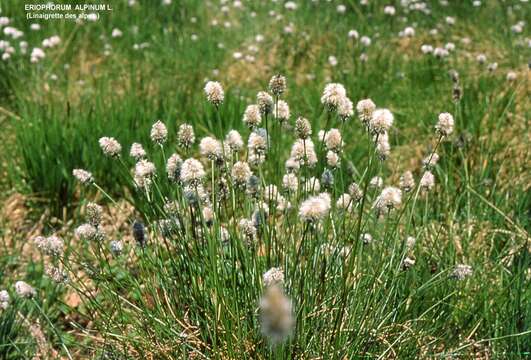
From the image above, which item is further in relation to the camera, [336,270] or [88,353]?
[88,353]

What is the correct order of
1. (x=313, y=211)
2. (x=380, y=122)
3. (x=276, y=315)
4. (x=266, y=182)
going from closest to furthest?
(x=276, y=315) < (x=313, y=211) < (x=380, y=122) < (x=266, y=182)

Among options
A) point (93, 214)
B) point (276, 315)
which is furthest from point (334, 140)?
point (276, 315)

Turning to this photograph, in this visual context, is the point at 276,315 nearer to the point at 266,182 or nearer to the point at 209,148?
the point at 209,148

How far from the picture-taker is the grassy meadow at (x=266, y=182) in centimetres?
183

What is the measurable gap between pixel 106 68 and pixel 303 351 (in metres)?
3.53

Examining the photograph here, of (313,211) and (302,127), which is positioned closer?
(313,211)

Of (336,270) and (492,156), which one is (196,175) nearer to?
(336,270)

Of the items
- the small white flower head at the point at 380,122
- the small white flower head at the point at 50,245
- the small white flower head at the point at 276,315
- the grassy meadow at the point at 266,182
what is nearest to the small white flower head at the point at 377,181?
the grassy meadow at the point at 266,182

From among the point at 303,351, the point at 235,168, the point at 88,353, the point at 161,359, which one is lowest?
the point at 88,353

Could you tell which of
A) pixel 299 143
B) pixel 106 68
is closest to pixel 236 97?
pixel 106 68

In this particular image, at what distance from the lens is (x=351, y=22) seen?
5512 mm

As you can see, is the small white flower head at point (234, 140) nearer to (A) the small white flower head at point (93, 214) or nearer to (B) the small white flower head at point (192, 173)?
(B) the small white flower head at point (192, 173)

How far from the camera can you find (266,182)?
2896mm

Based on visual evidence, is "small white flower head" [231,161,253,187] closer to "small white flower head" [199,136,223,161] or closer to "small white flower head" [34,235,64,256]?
"small white flower head" [199,136,223,161]
